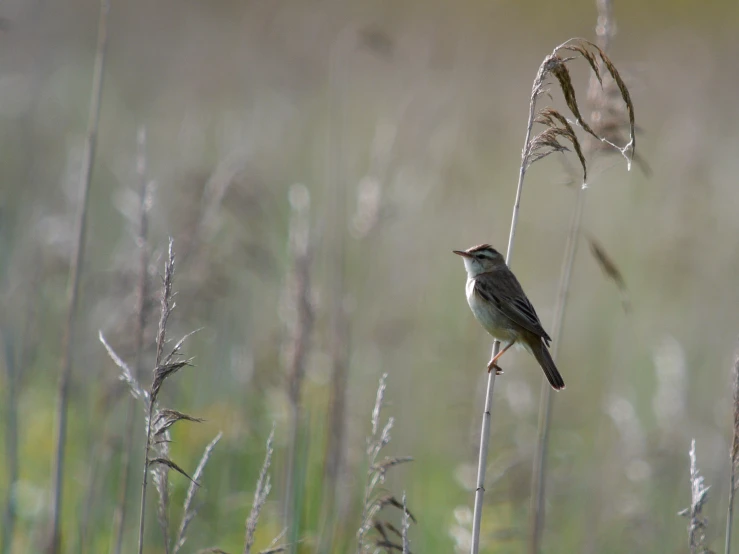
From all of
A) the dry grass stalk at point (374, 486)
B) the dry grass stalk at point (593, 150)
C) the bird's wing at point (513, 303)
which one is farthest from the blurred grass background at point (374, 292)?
the dry grass stalk at point (374, 486)

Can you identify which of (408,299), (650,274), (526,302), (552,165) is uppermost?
(552,165)

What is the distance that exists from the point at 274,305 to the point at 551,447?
8.17ft

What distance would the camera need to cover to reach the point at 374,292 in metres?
6.15

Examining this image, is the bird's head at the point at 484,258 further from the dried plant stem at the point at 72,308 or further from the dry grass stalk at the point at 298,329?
the dried plant stem at the point at 72,308

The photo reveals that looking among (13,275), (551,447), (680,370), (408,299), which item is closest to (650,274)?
(408,299)

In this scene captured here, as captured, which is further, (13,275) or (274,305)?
(274,305)

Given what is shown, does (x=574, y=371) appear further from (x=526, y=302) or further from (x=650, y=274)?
(x=526, y=302)

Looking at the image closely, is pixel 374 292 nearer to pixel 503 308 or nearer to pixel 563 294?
pixel 503 308

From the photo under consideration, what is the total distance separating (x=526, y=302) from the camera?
12.1 ft

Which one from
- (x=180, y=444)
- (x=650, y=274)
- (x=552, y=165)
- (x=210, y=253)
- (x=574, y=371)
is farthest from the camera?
(x=552, y=165)

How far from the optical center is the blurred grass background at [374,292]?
424 centimetres

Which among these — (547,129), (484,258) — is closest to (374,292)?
(484,258)

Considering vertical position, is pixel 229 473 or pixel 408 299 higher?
pixel 408 299

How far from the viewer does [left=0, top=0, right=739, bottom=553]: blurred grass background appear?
4242mm
